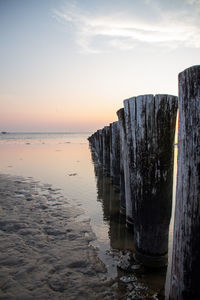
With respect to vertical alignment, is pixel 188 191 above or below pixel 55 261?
above

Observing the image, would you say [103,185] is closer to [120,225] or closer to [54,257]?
[120,225]

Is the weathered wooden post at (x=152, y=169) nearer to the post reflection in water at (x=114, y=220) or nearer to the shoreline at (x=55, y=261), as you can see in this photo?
the shoreline at (x=55, y=261)

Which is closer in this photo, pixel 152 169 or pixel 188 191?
pixel 188 191

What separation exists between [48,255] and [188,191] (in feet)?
7.33

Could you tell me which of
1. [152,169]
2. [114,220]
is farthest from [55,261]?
[114,220]

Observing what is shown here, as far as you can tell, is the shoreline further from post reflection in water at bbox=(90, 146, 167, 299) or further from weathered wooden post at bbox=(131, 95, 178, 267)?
weathered wooden post at bbox=(131, 95, 178, 267)

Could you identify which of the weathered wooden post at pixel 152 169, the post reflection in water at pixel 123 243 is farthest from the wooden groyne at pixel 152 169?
the post reflection in water at pixel 123 243

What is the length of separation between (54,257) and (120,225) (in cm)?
158

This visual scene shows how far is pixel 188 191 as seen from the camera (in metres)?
1.67

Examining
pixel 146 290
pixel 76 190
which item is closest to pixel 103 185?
pixel 76 190

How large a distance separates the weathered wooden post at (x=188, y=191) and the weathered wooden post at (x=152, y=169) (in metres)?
0.83

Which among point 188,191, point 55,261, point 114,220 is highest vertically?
point 188,191

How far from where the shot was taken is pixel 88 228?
4145 millimetres

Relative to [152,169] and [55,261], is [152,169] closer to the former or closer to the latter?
[152,169]
